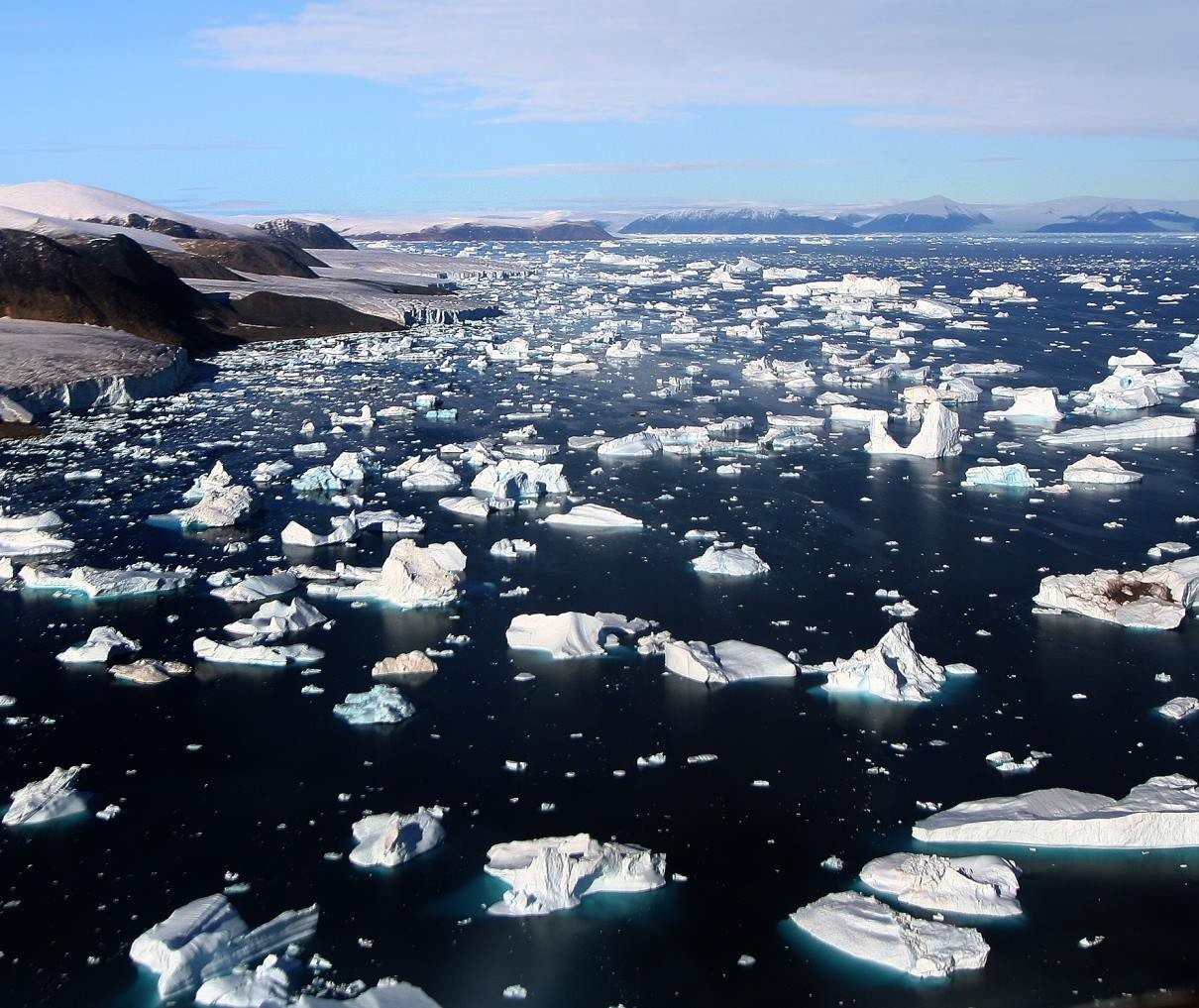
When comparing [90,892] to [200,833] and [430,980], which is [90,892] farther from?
[430,980]

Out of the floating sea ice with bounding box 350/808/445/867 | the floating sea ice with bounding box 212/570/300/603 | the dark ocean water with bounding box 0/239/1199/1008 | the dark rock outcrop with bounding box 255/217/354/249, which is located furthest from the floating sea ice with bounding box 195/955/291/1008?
the dark rock outcrop with bounding box 255/217/354/249

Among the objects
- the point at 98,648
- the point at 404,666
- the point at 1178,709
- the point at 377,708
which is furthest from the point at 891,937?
the point at 98,648

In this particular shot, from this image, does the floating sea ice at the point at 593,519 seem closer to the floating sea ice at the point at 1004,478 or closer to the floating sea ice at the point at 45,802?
the floating sea ice at the point at 1004,478

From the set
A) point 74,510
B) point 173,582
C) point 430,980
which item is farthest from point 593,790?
point 74,510

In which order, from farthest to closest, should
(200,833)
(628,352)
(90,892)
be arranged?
(628,352)
(200,833)
(90,892)

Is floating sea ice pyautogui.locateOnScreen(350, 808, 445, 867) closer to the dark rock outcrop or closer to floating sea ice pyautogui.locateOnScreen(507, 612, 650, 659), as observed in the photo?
floating sea ice pyautogui.locateOnScreen(507, 612, 650, 659)

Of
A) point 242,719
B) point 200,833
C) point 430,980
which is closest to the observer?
point 430,980
